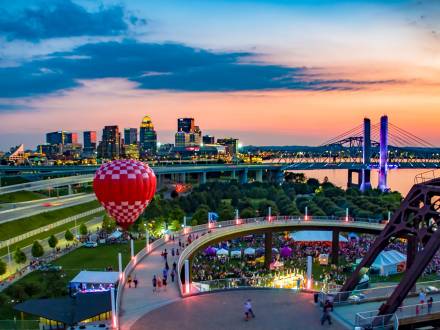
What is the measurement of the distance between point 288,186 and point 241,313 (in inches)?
3177

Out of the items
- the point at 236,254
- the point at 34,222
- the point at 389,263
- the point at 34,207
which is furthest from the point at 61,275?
the point at 34,207

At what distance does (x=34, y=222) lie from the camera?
56531 mm

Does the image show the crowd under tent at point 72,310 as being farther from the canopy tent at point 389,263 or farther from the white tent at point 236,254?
the canopy tent at point 389,263

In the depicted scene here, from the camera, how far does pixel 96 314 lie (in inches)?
769

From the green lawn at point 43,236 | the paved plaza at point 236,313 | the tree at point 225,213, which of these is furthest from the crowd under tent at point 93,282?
the tree at point 225,213

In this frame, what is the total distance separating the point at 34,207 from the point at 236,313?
52035mm

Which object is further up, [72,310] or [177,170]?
[177,170]

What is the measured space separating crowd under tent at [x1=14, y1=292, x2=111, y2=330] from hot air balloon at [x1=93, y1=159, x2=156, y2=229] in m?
7.78

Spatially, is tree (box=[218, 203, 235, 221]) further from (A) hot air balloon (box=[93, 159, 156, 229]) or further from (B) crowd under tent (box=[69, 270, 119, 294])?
(A) hot air balloon (box=[93, 159, 156, 229])

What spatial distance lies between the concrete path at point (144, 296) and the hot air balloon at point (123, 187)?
3609mm

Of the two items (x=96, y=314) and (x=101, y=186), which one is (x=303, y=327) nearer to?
(x=96, y=314)

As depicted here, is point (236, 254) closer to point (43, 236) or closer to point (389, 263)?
point (389, 263)

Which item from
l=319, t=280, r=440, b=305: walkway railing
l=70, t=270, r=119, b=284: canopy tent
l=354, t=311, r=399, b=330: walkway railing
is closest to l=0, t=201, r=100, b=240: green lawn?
l=70, t=270, r=119, b=284: canopy tent

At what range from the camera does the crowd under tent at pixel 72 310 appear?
1941 centimetres
